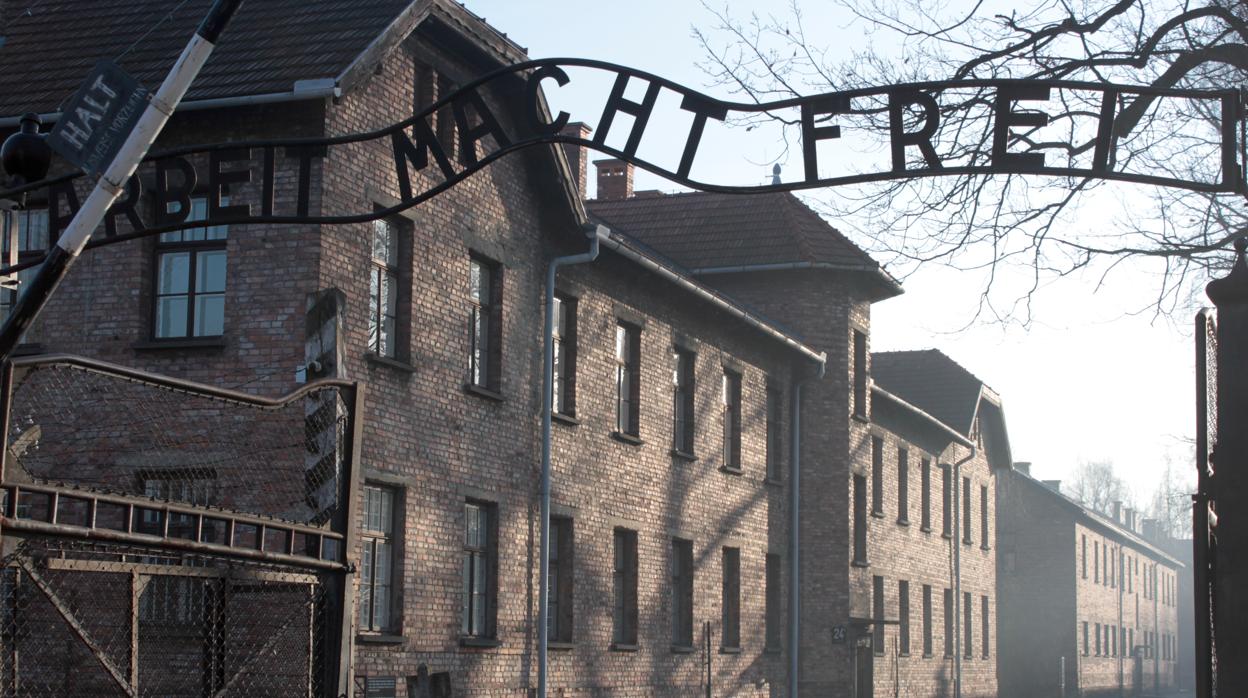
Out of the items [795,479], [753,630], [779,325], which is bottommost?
[753,630]

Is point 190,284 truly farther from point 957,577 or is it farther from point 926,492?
point 957,577

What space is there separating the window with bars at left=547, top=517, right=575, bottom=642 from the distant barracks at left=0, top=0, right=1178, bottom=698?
1.7 inches

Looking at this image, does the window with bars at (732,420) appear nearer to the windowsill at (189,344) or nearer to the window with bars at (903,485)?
the window with bars at (903,485)

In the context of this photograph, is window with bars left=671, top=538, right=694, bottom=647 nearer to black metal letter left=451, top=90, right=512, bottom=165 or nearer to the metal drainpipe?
the metal drainpipe

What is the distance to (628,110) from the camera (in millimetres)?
8766

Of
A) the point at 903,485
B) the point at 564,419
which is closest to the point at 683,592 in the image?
the point at 564,419

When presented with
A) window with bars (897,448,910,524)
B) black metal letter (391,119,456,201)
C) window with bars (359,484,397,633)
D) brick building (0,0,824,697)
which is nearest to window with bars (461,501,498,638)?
brick building (0,0,824,697)

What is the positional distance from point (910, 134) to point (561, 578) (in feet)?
50.7

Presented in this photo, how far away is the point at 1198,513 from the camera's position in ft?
20.7

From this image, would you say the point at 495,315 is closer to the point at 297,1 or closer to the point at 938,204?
the point at 297,1

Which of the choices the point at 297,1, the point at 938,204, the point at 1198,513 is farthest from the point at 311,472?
the point at 297,1

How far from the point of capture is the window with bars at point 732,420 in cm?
3011

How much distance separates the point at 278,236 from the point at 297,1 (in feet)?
10.6

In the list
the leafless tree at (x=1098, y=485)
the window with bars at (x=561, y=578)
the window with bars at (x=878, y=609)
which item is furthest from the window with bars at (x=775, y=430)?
the leafless tree at (x=1098, y=485)
